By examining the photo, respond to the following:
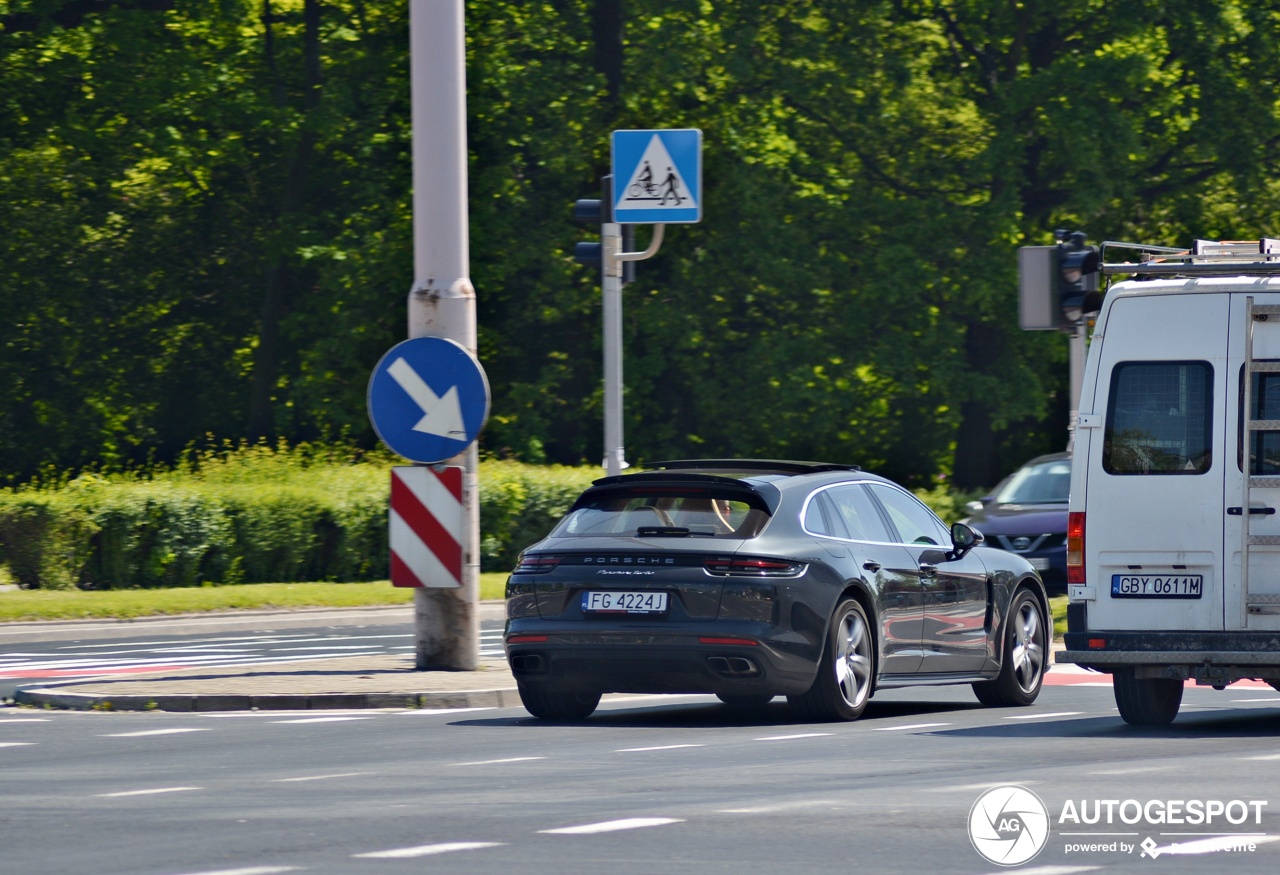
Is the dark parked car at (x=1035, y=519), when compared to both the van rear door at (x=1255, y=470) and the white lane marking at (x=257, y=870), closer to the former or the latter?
the van rear door at (x=1255, y=470)

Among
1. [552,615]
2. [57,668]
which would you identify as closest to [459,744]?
[552,615]

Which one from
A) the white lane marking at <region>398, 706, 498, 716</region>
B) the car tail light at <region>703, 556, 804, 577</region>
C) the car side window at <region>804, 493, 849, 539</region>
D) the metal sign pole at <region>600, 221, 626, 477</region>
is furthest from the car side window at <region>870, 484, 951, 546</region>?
the metal sign pole at <region>600, 221, 626, 477</region>

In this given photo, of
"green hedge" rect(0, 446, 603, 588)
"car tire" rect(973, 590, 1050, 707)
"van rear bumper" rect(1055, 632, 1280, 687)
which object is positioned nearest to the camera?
"van rear bumper" rect(1055, 632, 1280, 687)

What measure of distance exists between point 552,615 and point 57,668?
6.35 m

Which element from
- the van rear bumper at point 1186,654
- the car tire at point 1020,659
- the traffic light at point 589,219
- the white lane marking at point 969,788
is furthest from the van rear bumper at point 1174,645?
the traffic light at point 589,219

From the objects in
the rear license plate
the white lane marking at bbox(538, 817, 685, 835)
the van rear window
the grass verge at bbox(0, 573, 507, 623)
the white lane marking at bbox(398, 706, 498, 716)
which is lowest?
the grass verge at bbox(0, 573, 507, 623)

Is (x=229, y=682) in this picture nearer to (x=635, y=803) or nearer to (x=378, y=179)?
(x=635, y=803)

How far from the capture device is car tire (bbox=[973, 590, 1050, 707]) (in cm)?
1484

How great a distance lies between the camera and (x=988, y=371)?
1645 inches

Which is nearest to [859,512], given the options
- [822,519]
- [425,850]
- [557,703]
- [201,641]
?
[822,519]

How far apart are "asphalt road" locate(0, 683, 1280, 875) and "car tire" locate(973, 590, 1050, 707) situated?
338 millimetres

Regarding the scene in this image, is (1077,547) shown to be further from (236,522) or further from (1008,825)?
(236,522)

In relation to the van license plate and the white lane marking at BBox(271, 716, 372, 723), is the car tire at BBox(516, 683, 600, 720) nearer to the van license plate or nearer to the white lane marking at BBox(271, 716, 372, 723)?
the white lane marking at BBox(271, 716, 372, 723)

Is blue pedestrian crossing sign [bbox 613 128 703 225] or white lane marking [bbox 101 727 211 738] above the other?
blue pedestrian crossing sign [bbox 613 128 703 225]
